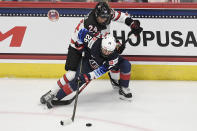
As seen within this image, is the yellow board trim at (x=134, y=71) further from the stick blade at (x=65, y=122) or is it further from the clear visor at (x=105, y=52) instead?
the stick blade at (x=65, y=122)

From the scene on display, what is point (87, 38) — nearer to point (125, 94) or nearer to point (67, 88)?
point (67, 88)

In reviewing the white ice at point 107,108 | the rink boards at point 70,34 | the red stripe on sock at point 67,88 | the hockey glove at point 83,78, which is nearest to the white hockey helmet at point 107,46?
the hockey glove at point 83,78

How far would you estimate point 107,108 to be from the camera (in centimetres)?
385

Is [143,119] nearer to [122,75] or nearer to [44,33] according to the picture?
[122,75]

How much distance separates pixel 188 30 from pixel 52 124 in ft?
8.42

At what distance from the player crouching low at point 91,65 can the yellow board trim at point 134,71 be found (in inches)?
35.4

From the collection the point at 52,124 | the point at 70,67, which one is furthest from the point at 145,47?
the point at 52,124

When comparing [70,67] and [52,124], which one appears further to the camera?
[70,67]

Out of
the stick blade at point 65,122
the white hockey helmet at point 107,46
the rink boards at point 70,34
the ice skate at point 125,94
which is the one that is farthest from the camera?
the rink boards at point 70,34

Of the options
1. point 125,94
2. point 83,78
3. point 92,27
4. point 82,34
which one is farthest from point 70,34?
point 83,78

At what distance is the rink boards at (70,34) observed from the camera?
484cm

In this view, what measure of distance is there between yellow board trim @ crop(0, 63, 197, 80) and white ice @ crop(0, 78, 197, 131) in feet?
0.41

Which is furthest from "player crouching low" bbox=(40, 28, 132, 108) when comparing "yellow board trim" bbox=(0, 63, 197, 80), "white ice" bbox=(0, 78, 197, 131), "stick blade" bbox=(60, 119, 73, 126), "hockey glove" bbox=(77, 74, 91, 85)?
"yellow board trim" bbox=(0, 63, 197, 80)

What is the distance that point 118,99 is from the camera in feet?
13.8
